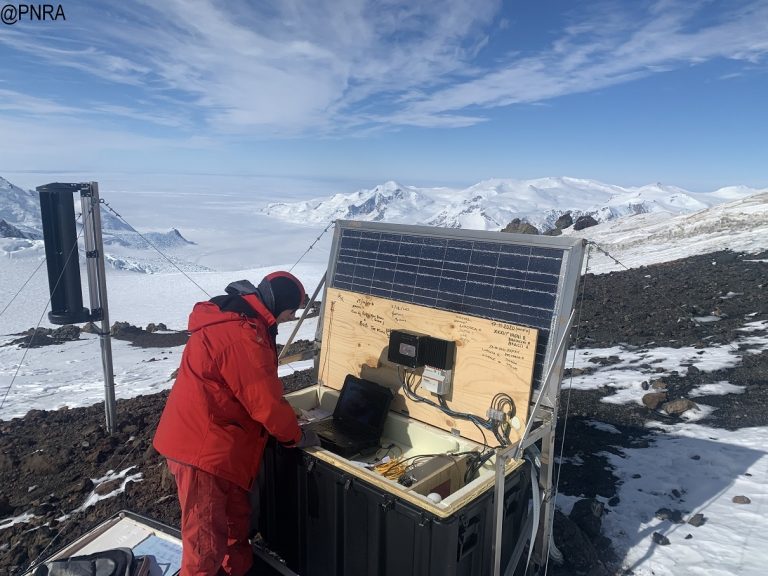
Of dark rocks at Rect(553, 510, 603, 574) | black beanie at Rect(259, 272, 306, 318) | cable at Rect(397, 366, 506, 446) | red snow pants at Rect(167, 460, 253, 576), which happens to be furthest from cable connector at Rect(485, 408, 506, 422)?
red snow pants at Rect(167, 460, 253, 576)

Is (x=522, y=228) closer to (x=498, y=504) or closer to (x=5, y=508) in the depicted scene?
(x=5, y=508)

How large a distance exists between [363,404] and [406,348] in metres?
0.75

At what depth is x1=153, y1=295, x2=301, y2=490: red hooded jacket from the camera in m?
3.22

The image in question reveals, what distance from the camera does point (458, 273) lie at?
423cm

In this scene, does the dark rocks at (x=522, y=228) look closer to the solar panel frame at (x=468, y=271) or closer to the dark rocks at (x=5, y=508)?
the solar panel frame at (x=468, y=271)

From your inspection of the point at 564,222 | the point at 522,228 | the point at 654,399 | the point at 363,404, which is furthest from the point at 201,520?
the point at 564,222

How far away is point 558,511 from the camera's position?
4.46m

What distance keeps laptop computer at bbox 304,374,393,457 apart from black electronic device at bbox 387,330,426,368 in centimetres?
37

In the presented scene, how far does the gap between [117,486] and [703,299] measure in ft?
39.5

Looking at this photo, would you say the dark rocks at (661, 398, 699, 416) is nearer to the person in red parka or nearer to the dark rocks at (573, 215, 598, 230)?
the person in red parka

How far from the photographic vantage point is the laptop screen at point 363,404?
4387mm

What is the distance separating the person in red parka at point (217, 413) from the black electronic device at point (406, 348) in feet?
3.76

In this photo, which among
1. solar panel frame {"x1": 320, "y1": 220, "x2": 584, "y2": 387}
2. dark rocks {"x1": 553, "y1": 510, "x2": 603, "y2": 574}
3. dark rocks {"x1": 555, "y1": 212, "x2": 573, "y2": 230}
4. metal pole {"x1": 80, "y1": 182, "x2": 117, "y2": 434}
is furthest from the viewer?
dark rocks {"x1": 555, "y1": 212, "x2": 573, "y2": 230}

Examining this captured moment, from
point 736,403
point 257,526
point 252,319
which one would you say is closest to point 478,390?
point 252,319
